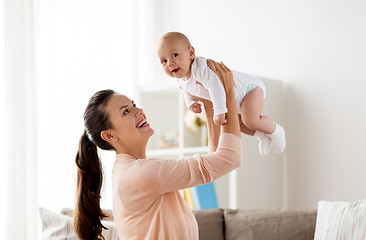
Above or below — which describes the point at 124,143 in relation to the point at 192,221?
above

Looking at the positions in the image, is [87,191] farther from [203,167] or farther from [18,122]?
[18,122]

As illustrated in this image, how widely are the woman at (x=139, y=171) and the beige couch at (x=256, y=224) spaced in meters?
0.67

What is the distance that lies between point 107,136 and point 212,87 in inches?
17.3

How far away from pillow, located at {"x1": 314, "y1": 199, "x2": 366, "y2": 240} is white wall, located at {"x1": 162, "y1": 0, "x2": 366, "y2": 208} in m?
0.81

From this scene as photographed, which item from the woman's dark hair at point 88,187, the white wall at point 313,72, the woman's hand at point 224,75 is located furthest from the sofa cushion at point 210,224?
the woman's hand at point 224,75

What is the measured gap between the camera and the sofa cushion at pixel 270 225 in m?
2.27

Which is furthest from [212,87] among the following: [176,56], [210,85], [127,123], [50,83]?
[50,83]

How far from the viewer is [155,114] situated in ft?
12.0

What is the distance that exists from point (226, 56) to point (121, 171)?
1965 millimetres

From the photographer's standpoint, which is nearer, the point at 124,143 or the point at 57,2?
the point at 124,143

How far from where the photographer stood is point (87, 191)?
75.0 inches

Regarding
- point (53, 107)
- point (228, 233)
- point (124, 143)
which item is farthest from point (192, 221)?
point (53, 107)

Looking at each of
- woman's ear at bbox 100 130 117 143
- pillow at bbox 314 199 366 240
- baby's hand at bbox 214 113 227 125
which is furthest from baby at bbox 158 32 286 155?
pillow at bbox 314 199 366 240

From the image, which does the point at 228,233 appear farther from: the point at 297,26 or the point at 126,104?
the point at 297,26
